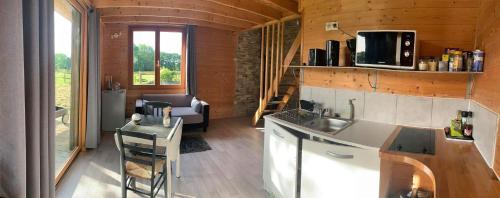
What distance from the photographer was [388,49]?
7.73ft

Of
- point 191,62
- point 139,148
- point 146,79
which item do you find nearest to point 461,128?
point 139,148

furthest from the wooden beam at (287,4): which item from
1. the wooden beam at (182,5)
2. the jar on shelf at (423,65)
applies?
the jar on shelf at (423,65)

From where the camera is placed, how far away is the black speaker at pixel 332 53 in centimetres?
288

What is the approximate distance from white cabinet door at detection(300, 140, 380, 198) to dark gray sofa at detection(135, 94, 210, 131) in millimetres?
3600

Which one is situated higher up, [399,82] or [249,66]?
[249,66]

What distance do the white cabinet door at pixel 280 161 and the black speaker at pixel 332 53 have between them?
83 cm

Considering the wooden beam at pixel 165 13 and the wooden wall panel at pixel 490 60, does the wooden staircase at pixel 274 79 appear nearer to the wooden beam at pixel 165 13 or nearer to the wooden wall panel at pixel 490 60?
the wooden beam at pixel 165 13

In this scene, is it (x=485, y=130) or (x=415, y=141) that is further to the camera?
(x=415, y=141)

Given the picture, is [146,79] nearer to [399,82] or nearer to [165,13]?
[165,13]

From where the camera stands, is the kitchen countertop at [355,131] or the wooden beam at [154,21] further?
the wooden beam at [154,21]

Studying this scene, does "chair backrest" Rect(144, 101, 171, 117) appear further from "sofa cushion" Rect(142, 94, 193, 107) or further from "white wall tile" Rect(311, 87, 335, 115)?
"white wall tile" Rect(311, 87, 335, 115)

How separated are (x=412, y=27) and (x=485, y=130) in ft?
3.63

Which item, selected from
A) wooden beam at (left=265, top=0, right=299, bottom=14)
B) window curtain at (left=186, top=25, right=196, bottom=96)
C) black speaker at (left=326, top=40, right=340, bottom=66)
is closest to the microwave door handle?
black speaker at (left=326, top=40, right=340, bottom=66)

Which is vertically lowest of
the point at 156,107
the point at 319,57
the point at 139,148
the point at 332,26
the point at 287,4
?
the point at 139,148
